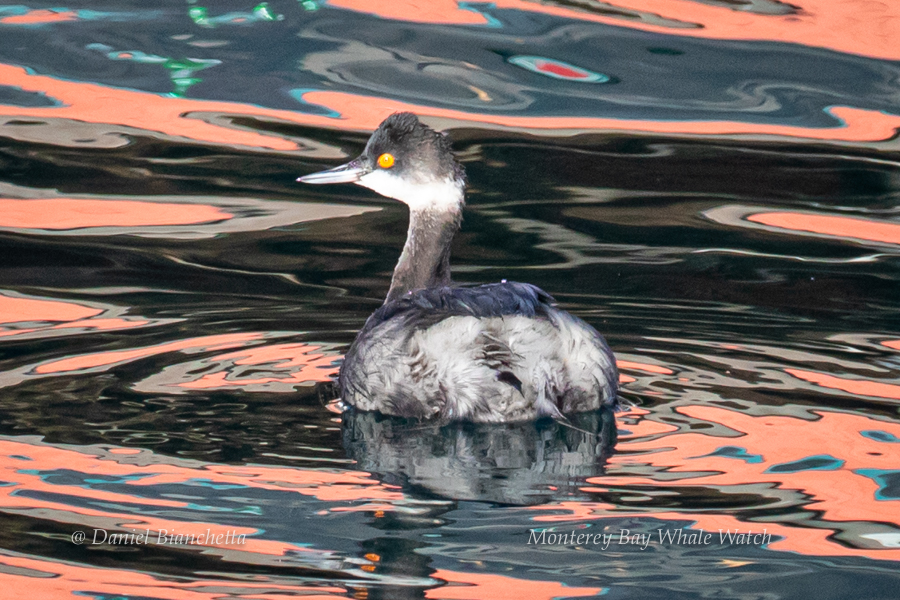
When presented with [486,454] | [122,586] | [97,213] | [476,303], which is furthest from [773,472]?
[97,213]

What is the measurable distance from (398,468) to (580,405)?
0.81 m

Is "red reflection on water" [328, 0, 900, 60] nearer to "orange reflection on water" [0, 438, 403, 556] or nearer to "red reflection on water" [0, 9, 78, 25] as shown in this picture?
"red reflection on water" [0, 9, 78, 25]

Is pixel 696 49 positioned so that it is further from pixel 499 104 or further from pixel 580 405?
pixel 580 405

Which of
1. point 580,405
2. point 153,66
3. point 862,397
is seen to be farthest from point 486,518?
point 153,66

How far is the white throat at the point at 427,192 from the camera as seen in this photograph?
5941 millimetres

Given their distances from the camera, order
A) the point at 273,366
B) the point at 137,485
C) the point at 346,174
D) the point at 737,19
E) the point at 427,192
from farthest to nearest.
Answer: the point at 737,19, the point at 346,174, the point at 427,192, the point at 273,366, the point at 137,485

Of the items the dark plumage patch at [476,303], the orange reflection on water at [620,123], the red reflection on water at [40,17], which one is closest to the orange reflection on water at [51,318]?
the dark plumage patch at [476,303]

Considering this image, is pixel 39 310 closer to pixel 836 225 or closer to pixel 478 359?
pixel 478 359

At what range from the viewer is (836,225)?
8.06 meters

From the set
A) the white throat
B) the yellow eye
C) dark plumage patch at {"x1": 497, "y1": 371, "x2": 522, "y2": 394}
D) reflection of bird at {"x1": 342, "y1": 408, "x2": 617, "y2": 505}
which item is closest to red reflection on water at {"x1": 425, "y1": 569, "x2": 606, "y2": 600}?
reflection of bird at {"x1": 342, "y1": 408, "x2": 617, "y2": 505}

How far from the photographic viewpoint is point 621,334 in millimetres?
6402

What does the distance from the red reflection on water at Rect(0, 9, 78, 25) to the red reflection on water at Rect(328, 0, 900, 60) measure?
164 centimetres

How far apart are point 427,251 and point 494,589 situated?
2.40 metres

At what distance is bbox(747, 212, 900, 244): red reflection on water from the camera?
7918mm
